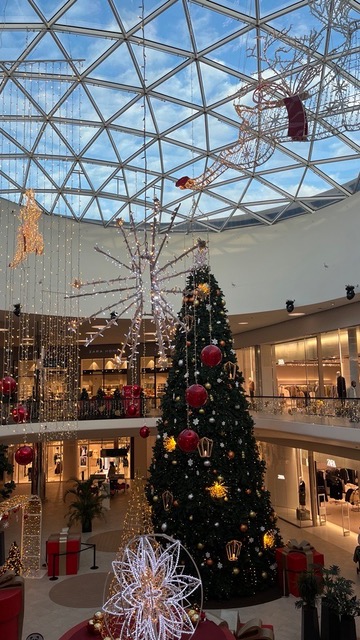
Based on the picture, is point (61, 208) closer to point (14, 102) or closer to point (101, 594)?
point (14, 102)

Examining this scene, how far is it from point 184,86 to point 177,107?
114 cm

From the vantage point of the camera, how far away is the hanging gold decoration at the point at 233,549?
40.6 feet

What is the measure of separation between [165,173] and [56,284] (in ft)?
21.6

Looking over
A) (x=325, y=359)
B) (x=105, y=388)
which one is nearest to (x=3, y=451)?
(x=325, y=359)

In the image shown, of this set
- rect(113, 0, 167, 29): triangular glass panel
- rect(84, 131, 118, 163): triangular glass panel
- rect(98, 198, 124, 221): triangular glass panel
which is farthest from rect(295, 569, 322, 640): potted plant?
rect(98, 198, 124, 221): triangular glass panel

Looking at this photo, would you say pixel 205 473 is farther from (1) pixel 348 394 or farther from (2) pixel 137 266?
(1) pixel 348 394

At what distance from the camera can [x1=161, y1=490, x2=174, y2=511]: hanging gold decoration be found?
42.4 feet

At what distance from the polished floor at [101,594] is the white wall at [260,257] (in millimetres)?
9240

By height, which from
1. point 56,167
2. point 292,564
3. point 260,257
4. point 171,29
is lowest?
point 292,564

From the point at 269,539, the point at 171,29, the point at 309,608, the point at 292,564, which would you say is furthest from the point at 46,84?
the point at 309,608

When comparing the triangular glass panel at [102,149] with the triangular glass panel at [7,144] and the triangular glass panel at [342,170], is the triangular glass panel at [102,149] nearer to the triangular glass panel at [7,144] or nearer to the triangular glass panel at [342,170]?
the triangular glass panel at [7,144]

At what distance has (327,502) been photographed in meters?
21.5

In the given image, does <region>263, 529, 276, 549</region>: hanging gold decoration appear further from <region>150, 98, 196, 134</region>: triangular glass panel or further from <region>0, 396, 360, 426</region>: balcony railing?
<region>150, 98, 196, 134</region>: triangular glass panel

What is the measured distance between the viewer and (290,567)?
12.9m
